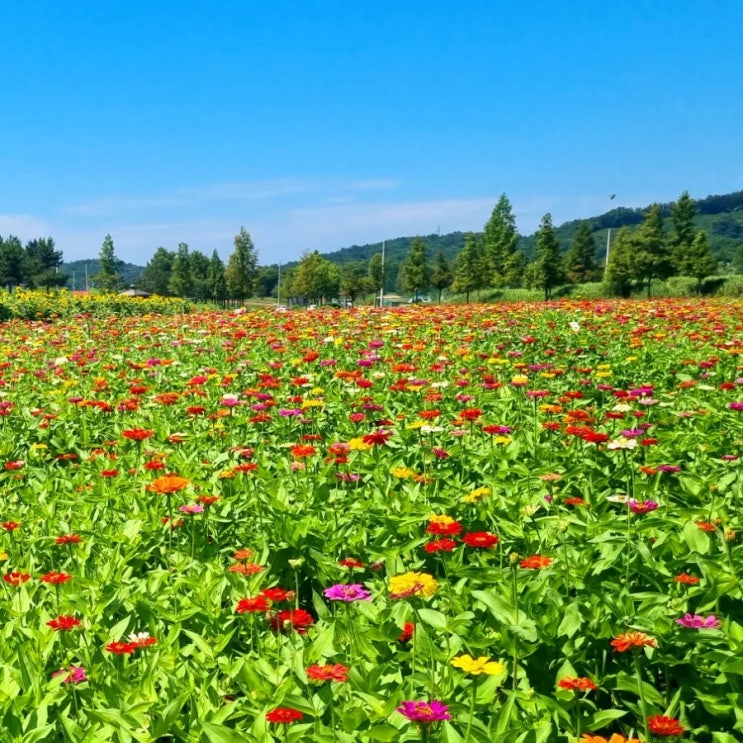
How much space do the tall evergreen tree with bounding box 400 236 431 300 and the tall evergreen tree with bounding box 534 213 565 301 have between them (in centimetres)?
2177

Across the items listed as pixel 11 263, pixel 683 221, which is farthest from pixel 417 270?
pixel 11 263

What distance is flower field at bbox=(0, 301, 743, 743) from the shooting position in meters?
1.82

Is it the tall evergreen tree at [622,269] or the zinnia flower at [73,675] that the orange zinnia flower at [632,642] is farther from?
the tall evergreen tree at [622,269]

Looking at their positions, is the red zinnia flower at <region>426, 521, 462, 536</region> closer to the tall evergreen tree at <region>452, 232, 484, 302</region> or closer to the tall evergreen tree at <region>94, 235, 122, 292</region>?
the tall evergreen tree at <region>452, 232, 484, 302</region>

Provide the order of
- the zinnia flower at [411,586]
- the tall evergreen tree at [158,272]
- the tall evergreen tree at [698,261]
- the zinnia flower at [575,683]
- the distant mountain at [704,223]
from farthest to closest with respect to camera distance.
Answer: the distant mountain at [704,223]
the tall evergreen tree at [158,272]
the tall evergreen tree at [698,261]
the zinnia flower at [411,586]
the zinnia flower at [575,683]

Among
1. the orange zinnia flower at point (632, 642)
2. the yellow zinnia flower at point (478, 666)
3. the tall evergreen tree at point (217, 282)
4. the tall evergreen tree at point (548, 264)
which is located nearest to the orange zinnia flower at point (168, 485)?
the yellow zinnia flower at point (478, 666)

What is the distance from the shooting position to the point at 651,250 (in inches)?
1608

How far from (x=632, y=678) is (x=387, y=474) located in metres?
1.96

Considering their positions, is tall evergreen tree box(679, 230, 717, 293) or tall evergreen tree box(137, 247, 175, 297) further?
tall evergreen tree box(137, 247, 175, 297)

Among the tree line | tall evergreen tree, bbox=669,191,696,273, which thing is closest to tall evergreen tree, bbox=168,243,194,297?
the tree line

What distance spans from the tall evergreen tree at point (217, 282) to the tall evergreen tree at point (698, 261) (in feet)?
171

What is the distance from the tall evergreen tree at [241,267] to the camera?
78.6 meters

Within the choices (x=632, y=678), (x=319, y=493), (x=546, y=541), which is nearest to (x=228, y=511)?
(x=319, y=493)

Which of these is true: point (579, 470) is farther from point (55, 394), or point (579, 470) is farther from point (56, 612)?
point (55, 394)
